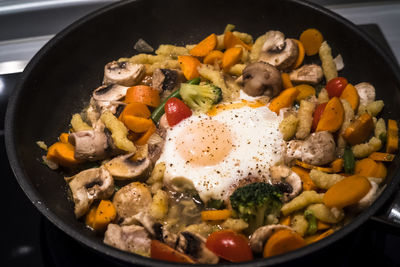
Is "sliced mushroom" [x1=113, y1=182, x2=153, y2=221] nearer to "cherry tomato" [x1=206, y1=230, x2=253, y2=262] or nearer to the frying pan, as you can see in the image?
the frying pan

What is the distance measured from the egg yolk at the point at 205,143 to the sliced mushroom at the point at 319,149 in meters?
0.44

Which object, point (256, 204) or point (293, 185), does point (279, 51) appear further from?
point (256, 204)

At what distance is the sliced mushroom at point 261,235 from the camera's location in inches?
75.8

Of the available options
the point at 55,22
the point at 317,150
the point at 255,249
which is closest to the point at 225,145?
the point at 317,150

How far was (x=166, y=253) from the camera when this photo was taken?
183 centimetres

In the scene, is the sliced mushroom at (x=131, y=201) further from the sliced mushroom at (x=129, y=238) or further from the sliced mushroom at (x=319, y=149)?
the sliced mushroom at (x=319, y=149)

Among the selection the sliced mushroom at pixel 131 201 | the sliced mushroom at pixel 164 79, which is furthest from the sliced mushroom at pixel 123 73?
the sliced mushroom at pixel 131 201

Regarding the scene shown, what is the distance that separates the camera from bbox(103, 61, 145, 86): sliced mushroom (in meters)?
2.76

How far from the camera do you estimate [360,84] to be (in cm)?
264

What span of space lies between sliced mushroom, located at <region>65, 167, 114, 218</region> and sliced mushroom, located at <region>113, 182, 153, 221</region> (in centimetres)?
8

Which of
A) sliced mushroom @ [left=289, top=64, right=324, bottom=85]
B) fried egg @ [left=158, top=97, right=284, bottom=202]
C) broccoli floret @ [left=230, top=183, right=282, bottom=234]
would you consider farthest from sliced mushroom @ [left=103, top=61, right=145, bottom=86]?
broccoli floret @ [left=230, top=183, right=282, bottom=234]

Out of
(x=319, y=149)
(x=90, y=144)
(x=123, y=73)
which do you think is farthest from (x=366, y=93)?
(x=90, y=144)

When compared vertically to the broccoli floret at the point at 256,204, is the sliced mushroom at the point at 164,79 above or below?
above

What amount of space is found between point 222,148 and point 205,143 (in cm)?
11
